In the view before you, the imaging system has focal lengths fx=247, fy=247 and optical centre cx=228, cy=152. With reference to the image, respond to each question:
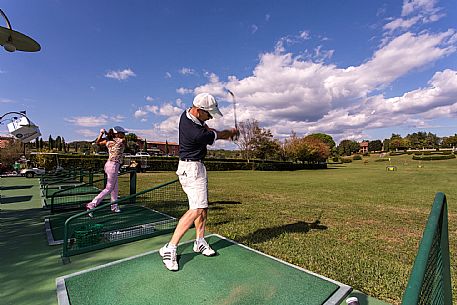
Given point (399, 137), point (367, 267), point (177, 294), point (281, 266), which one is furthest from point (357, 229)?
point (399, 137)

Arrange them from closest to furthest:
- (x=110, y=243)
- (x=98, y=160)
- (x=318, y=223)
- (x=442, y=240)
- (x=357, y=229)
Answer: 1. (x=442, y=240)
2. (x=110, y=243)
3. (x=357, y=229)
4. (x=318, y=223)
5. (x=98, y=160)

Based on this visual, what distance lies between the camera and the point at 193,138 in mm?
3133

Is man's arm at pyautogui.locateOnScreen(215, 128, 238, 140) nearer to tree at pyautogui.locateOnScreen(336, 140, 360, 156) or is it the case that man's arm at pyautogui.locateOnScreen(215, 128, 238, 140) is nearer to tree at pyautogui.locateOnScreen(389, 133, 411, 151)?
tree at pyautogui.locateOnScreen(336, 140, 360, 156)

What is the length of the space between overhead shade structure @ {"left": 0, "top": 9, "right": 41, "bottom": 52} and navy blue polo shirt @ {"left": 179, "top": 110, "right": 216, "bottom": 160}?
266 centimetres

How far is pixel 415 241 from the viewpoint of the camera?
5.00 m

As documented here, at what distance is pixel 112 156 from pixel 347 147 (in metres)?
124

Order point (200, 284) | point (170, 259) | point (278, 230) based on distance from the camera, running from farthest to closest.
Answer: point (278, 230) < point (170, 259) < point (200, 284)

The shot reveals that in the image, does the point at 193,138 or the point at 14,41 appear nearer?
the point at 193,138

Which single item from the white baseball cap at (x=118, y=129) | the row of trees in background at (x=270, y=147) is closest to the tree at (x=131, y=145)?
the white baseball cap at (x=118, y=129)

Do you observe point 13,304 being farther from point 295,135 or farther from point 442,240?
point 295,135

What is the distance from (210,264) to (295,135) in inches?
2118

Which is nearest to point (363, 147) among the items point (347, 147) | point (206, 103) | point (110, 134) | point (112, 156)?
point (347, 147)

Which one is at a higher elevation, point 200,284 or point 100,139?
point 100,139

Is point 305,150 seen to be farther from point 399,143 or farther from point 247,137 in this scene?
point 399,143
